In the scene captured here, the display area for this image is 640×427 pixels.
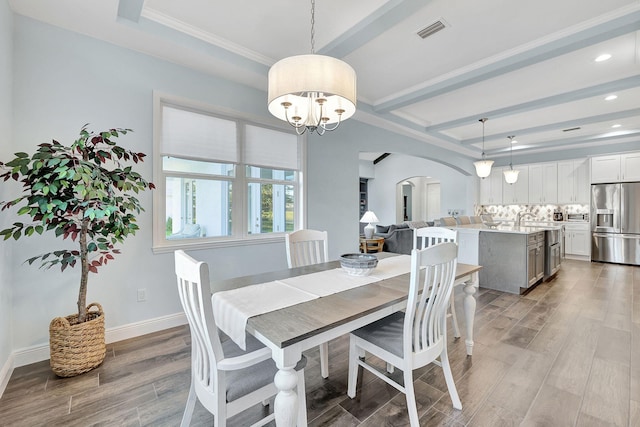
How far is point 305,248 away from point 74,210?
5.56ft

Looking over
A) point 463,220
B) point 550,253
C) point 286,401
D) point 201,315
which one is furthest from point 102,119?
point 550,253

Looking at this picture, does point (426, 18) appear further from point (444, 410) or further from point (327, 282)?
point (444, 410)

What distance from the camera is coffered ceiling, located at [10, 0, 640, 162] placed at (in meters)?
2.26

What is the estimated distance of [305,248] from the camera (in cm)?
257

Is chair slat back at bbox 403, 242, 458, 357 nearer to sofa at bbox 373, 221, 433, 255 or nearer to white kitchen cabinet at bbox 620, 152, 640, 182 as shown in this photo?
sofa at bbox 373, 221, 433, 255

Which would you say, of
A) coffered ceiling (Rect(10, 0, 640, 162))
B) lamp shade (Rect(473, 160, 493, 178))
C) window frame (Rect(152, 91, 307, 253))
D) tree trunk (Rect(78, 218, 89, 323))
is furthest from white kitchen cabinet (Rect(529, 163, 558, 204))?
tree trunk (Rect(78, 218, 89, 323))

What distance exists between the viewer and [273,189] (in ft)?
12.1

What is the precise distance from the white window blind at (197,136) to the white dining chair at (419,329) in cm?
238

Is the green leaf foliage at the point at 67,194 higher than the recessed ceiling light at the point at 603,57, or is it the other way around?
the recessed ceiling light at the point at 603,57

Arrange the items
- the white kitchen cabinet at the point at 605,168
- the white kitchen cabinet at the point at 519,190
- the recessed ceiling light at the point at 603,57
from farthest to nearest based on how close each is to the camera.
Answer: the white kitchen cabinet at the point at 519,190, the white kitchen cabinet at the point at 605,168, the recessed ceiling light at the point at 603,57

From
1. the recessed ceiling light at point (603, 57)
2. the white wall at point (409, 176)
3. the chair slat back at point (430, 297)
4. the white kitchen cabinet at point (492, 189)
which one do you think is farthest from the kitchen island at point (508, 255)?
the white wall at point (409, 176)

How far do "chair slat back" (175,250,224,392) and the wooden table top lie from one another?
0.18m

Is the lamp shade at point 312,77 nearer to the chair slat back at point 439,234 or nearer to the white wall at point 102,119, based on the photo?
the chair slat back at point 439,234

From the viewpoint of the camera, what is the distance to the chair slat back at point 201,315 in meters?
1.12
